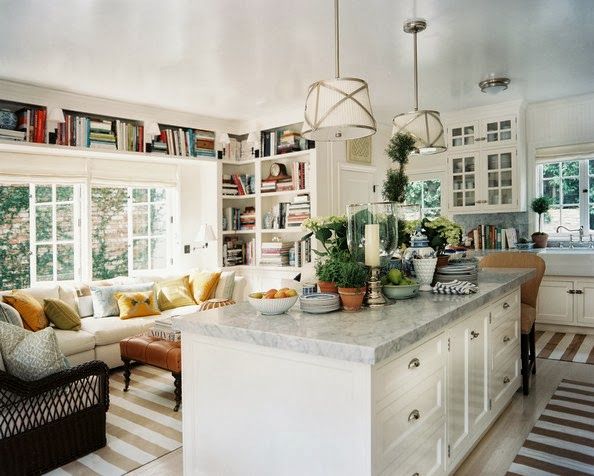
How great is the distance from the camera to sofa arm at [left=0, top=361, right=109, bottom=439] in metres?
2.45

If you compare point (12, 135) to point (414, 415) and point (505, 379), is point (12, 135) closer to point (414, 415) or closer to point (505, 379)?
point (414, 415)

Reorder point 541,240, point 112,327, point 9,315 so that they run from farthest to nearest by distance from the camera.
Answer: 1. point 541,240
2. point 112,327
3. point 9,315

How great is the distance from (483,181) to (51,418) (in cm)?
511

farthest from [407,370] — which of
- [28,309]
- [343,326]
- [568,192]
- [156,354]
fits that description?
[568,192]

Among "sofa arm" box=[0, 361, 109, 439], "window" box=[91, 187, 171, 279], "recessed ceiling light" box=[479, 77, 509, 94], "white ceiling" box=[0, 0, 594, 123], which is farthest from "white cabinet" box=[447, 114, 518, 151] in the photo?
"sofa arm" box=[0, 361, 109, 439]

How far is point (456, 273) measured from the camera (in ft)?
9.43

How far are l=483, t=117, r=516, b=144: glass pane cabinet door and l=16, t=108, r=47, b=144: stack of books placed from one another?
487 cm

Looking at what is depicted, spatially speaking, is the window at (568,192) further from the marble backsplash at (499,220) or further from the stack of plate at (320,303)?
the stack of plate at (320,303)

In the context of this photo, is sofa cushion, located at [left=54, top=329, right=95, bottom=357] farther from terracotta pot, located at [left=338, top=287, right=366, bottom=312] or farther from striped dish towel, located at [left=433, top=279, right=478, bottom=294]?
striped dish towel, located at [left=433, top=279, right=478, bottom=294]

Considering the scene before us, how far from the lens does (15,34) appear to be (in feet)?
11.0

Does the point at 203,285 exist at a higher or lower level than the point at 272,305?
lower

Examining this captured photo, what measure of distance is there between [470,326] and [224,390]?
4.34 feet

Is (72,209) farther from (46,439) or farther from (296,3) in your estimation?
(296,3)

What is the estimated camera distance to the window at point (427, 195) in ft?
22.0
